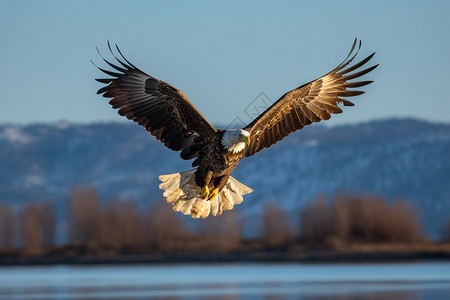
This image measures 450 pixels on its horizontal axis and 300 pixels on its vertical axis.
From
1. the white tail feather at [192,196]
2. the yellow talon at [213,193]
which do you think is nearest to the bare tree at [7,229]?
the white tail feather at [192,196]

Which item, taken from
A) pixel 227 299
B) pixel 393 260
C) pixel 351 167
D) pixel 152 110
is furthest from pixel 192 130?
pixel 351 167

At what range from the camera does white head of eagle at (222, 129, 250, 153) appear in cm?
1081

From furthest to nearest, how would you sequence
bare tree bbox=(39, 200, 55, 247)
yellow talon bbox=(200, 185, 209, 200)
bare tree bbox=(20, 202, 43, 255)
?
1. bare tree bbox=(39, 200, 55, 247)
2. bare tree bbox=(20, 202, 43, 255)
3. yellow talon bbox=(200, 185, 209, 200)

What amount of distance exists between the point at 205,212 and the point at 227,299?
61.7ft

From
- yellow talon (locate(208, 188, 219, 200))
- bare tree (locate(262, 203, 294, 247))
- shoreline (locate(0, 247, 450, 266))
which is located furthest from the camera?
bare tree (locate(262, 203, 294, 247))

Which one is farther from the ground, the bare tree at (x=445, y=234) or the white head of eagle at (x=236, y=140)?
the bare tree at (x=445, y=234)

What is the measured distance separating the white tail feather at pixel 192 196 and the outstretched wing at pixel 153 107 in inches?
14.0

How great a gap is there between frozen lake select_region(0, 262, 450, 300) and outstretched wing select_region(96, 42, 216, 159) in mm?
18631

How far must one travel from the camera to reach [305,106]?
40.6ft

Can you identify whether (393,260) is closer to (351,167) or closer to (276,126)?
(276,126)

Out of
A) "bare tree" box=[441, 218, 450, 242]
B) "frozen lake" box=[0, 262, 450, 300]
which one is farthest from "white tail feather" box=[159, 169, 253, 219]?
"bare tree" box=[441, 218, 450, 242]

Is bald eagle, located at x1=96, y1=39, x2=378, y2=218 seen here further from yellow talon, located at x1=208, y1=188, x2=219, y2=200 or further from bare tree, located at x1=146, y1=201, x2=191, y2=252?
bare tree, located at x1=146, y1=201, x2=191, y2=252

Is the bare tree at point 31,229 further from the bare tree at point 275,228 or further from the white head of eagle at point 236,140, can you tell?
the white head of eagle at point 236,140

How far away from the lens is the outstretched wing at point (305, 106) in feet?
39.4
